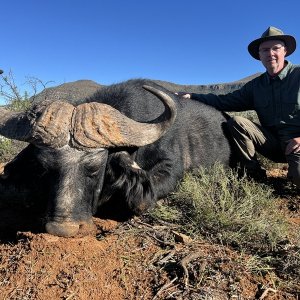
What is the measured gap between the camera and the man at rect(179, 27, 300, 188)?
5180mm

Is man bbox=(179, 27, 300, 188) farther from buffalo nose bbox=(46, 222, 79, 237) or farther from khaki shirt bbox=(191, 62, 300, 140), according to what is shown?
buffalo nose bbox=(46, 222, 79, 237)

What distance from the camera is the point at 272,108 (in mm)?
5469

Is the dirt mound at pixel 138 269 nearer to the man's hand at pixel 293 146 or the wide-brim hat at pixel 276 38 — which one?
the man's hand at pixel 293 146

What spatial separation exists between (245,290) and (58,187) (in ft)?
5.83

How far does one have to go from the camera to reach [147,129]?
415cm

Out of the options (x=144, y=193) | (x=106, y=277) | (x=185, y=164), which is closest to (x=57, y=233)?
(x=106, y=277)

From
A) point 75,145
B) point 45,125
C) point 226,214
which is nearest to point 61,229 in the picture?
point 75,145

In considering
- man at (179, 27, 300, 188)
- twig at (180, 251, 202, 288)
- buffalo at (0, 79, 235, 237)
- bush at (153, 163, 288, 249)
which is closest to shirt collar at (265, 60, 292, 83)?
man at (179, 27, 300, 188)

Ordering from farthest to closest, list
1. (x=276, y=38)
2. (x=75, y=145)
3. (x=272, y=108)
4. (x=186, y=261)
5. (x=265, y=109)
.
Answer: (x=265, y=109), (x=272, y=108), (x=276, y=38), (x=75, y=145), (x=186, y=261)

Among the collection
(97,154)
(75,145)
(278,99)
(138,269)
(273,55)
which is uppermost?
(273,55)

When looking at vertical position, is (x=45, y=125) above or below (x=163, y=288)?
above

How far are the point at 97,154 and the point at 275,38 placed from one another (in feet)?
9.74

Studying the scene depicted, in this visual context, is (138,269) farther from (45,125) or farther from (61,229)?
(45,125)

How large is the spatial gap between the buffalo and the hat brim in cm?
154
